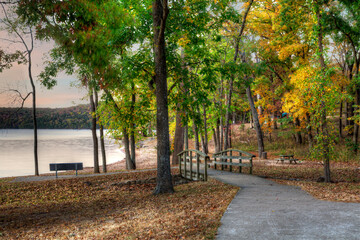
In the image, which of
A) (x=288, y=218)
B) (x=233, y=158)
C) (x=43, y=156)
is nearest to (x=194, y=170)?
(x=233, y=158)

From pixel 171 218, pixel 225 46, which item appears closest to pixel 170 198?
pixel 171 218

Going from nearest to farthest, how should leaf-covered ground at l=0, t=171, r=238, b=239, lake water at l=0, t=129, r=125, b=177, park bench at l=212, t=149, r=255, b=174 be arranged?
1. leaf-covered ground at l=0, t=171, r=238, b=239
2. park bench at l=212, t=149, r=255, b=174
3. lake water at l=0, t=129, r=125, b=177

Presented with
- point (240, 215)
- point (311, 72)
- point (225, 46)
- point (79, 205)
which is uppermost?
point (225, 46)

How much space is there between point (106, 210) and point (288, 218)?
16.4 ft

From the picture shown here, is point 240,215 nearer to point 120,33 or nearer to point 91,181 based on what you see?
point 120,33

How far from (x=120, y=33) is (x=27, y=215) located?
6643 mm

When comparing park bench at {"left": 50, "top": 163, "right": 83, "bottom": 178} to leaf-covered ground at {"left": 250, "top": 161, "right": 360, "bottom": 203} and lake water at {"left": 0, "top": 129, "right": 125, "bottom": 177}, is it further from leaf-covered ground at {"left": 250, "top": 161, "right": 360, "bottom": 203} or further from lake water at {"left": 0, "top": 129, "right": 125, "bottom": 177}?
leaf-covered ground at {"left": 250, "top": 161, "right": 360, "bottom": 203}

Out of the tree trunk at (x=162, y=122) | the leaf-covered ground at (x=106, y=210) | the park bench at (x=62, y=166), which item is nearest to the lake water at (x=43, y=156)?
the park bench at (x=62, y=166)

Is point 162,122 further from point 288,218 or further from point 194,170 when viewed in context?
point 288,218

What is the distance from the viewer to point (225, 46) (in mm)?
21031

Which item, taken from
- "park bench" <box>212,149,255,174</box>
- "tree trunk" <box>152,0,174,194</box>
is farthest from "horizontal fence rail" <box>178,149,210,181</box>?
"tree trunk" <box>152,0,174,194</box>

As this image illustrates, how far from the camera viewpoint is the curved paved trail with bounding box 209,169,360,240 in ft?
15.2

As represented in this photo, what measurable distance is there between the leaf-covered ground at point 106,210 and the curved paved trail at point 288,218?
35cm

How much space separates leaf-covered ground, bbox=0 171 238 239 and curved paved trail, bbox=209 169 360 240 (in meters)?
0.35
